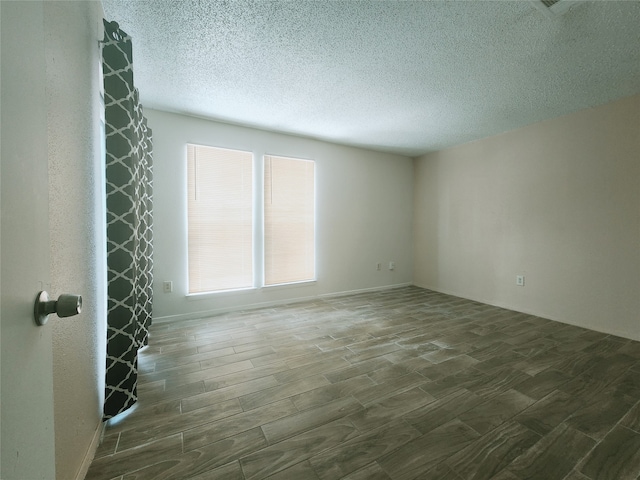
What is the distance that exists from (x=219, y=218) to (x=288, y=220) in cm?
95

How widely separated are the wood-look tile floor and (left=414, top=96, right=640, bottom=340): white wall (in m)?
0.50

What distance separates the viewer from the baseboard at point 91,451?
1.14m

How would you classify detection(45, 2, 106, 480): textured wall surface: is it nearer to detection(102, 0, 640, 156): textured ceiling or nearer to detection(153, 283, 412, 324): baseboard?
detection(102, 0, 640, 156): textured ceiling

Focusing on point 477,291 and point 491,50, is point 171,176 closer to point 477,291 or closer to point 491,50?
point 491,50

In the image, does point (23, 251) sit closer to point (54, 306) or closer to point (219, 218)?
point (54, 306)

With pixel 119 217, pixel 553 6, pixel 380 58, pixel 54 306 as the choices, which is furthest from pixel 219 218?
pixel 553 6

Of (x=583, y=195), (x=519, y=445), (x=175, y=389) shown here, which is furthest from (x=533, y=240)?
(x=175, y=389)

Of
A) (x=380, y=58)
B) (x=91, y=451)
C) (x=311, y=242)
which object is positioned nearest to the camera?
(x=91, y=451)

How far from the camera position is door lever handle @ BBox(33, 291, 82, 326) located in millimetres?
531

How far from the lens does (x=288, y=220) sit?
388 centimetres

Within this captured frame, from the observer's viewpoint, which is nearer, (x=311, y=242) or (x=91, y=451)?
(x=91, y=451)

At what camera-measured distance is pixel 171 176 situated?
10.3 ft

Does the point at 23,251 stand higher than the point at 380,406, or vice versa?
the point at 23,251

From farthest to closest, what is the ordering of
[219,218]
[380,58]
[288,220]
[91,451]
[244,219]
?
[288,220] < [244,219] < [219,218] < [380,58] < [91,451]
